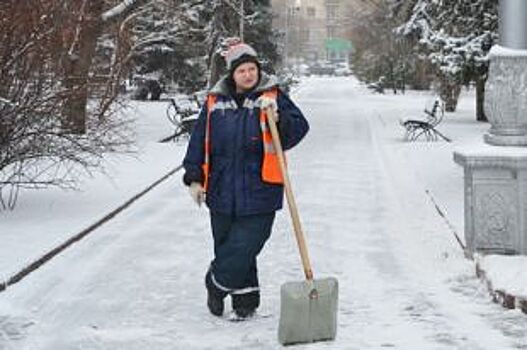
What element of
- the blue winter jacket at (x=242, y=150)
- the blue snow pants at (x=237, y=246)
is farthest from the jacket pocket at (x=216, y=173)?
the blue snow pants at (x=237, y=246)

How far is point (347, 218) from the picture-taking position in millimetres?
10508

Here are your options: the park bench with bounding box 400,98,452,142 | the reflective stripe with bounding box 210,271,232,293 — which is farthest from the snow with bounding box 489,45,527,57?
the park bench with bounding box 400,98,452,142

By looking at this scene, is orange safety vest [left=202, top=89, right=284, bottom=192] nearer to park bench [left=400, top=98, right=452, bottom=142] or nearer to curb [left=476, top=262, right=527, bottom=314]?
curb [left=476, top=262, right=527, bottom=314]

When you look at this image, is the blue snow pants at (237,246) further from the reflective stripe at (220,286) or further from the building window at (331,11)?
the building window at (331,11)

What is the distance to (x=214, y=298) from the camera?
20.1 feet

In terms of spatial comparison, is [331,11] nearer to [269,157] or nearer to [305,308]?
[269,157]

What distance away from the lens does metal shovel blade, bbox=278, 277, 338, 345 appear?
5.48 meters

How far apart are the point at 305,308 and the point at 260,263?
2511mm

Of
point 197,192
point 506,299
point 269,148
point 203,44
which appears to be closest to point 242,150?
point 269,148

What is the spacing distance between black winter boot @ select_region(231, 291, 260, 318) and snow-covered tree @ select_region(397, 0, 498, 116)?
28.5ft

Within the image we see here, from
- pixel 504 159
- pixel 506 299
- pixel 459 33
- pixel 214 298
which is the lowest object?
pixel 506 299

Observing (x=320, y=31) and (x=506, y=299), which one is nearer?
(x=506, y=299)

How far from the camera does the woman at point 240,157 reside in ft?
18.9

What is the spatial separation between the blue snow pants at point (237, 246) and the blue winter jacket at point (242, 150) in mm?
83
